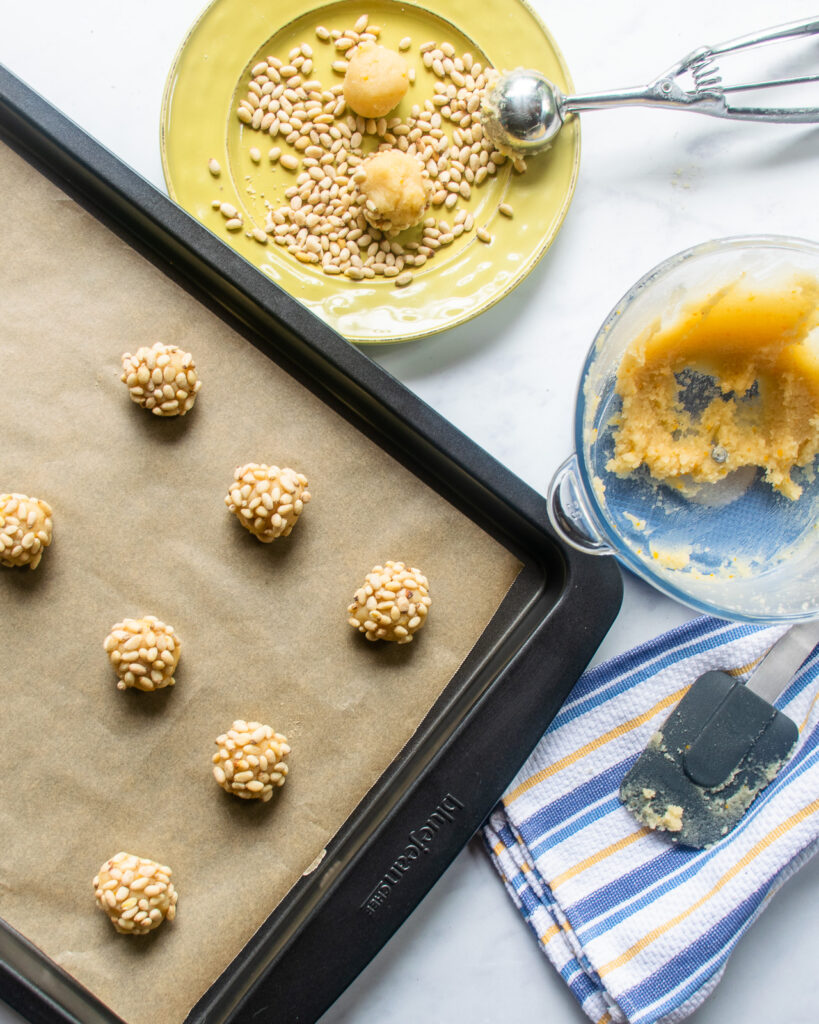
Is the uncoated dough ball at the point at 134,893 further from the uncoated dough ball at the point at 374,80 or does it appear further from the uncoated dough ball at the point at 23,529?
the uncoated dough ball at the point at 374,80

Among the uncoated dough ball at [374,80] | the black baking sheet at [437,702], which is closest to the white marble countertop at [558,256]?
the black baking sheet at [437,702]

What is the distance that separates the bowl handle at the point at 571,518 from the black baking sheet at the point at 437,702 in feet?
0.06

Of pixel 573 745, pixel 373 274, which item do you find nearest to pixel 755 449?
pixel 573 745

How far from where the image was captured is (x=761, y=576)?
1218 millimetres

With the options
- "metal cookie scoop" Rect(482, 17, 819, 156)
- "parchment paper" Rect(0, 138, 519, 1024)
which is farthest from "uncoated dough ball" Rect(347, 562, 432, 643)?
"metal cookie scoop" Rect(482, 17, 819, 156)

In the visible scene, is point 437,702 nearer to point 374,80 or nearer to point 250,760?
point 250,760

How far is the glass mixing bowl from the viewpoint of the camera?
1.12m

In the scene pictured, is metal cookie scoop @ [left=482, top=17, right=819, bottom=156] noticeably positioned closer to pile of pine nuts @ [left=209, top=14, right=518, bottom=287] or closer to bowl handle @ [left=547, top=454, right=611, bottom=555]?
pile of pine nuts @ [left=209, top=14, right=518, bottom=287]

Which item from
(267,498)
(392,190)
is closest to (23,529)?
(267,498)

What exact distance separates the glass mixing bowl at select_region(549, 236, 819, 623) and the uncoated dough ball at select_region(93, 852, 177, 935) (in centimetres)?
74

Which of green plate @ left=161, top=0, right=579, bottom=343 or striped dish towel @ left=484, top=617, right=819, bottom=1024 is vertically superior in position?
green plate @ left=161, top=0, right=579, bottom=343

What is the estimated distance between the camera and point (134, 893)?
1.14 meters

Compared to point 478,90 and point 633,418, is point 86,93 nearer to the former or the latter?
point 478,90

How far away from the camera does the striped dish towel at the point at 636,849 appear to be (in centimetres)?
128
